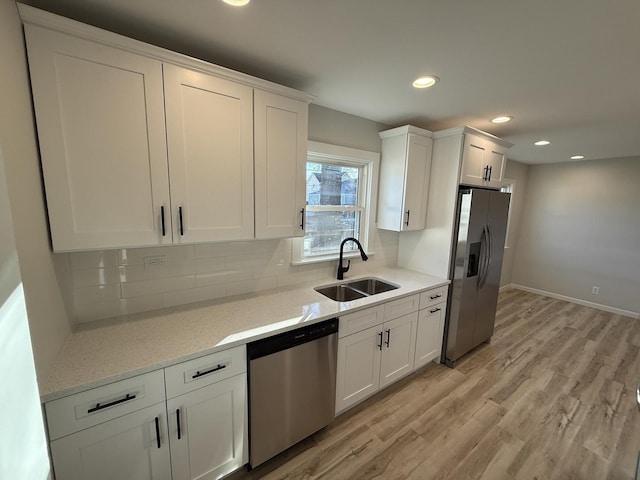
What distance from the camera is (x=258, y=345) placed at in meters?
1.44

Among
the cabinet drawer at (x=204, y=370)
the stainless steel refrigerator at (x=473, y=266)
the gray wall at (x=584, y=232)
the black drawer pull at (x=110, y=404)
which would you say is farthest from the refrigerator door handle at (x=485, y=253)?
the gray wall at (x=584, y=232)

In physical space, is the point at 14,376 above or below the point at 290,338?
above

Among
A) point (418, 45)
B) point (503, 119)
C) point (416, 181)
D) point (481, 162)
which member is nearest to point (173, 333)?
point (418, 45)

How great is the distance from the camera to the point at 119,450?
1134mm

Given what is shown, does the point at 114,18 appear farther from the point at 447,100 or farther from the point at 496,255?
the point at 496,255

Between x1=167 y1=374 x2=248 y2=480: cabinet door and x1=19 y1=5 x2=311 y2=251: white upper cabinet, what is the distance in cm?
80

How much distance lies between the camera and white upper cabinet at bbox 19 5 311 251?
1102mm

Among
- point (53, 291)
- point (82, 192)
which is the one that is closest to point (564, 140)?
point (82, 192)

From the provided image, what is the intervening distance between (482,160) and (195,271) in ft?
9.12

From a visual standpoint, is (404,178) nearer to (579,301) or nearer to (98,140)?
(98,140)

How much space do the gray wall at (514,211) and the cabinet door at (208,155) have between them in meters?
4.60

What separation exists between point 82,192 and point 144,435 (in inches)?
44.2

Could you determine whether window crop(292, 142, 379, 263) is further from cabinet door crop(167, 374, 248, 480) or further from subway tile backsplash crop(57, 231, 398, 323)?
cabinet door crop(167, 374, 248, 480)

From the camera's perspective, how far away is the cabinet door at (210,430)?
127 cm
